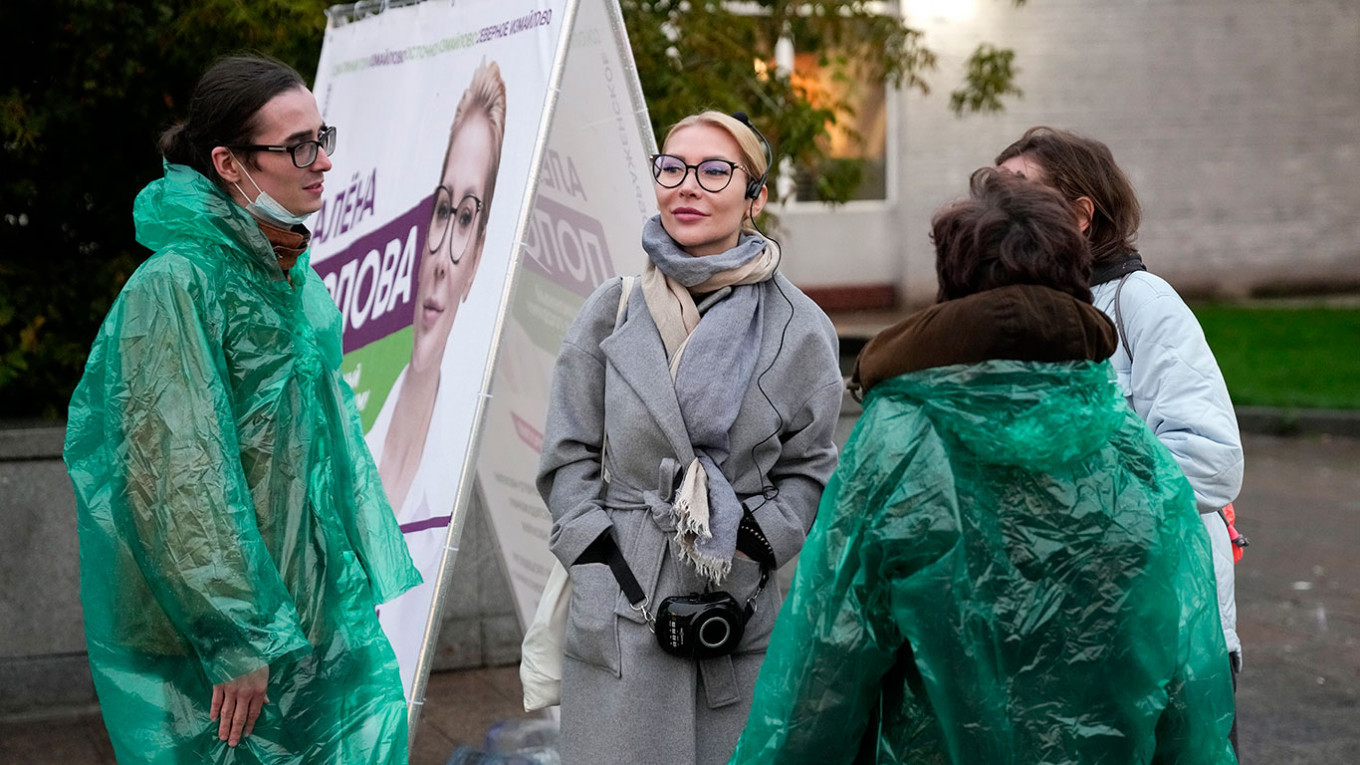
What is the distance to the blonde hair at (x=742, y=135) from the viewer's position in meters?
2.98

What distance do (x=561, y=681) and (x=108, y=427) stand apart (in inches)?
41.9

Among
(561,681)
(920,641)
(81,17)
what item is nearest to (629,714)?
(561,681)

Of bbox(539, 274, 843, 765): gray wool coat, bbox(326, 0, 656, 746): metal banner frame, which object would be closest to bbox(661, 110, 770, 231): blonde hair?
bbox(539, 274, 843, 765): gray wool coat

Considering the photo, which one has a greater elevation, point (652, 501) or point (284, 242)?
point (284, 242)

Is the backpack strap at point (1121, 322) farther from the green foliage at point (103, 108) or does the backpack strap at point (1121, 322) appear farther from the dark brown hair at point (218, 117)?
the green foliage at point (103, 108)

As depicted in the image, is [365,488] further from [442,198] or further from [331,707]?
[442,198]

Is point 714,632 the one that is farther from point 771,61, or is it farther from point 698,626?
point 771,61

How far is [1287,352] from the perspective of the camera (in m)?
13.4

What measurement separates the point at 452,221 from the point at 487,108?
302mm

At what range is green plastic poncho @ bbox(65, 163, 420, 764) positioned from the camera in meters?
2.40

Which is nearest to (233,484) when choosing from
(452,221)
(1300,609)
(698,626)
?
(698,626)

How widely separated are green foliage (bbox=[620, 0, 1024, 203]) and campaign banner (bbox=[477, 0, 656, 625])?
1.72 m

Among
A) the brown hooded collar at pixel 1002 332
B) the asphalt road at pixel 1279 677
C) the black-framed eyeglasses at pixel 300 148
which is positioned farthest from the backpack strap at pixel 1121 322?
the asphalt road at pixel 1279 677

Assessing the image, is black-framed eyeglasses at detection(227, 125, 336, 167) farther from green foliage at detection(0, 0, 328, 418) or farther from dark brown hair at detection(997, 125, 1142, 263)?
green foliage at detection(0, 0, 328, 418)
